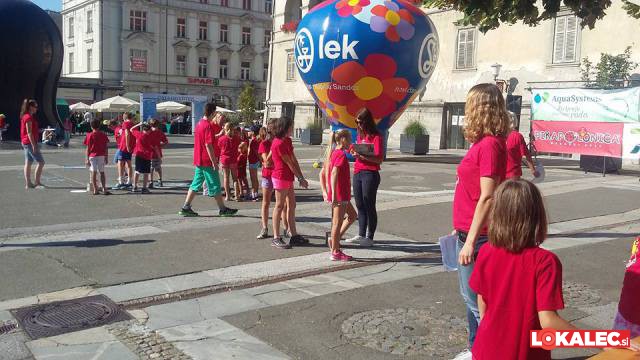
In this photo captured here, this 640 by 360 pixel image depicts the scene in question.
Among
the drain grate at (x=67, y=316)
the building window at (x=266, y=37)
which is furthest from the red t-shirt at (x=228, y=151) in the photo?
the building window at (x=266, y=37)

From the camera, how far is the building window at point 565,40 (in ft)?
78.2

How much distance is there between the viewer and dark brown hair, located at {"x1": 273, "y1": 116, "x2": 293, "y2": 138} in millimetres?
7699

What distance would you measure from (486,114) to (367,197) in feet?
13.0

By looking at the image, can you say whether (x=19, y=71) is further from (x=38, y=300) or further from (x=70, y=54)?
(x=70, y=54)

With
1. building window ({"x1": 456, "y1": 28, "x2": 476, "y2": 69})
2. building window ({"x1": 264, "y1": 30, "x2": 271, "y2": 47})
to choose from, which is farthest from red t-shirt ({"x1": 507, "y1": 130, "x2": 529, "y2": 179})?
building window ({"x1": 264, "y1": 30, "x2": 271, "y2": 47})

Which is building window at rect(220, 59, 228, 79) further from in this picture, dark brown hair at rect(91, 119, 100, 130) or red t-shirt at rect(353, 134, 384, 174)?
red t-shirt at rect(353, 134, 384, 174)

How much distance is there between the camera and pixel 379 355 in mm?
4441

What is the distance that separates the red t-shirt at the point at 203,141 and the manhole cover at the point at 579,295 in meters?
5.47

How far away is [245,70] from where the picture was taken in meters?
63.5

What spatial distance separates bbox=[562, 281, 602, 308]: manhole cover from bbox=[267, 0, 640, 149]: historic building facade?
1443 cm

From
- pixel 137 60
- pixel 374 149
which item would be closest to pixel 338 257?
pixel 374 149

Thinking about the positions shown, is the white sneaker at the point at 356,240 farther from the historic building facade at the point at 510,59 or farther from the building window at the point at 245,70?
the building window at the point at 245,70

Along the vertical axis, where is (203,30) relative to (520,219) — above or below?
above

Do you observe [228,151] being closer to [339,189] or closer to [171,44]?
[339,189]
